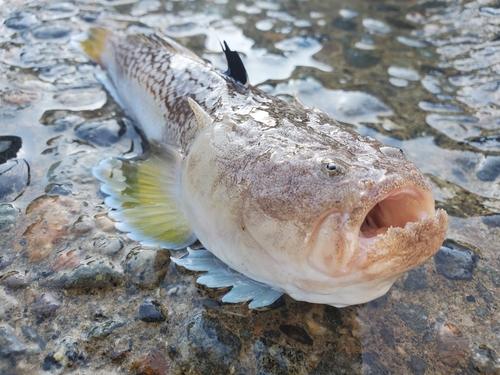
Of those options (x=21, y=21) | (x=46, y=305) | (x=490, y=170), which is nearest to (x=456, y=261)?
(x=490, y=170)

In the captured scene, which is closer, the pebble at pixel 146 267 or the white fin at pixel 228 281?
the white fin at pixel 228 281

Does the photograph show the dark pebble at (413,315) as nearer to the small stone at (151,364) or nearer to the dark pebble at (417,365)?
the dark pebble at (417,365)

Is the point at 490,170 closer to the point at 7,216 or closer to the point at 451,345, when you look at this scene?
the point at 451,345

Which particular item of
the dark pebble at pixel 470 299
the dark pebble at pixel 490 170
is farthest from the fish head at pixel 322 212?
the dark pebble at pixel 490 170

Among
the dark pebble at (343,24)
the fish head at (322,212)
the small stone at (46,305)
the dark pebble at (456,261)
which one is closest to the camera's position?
the fish head at (322,212)

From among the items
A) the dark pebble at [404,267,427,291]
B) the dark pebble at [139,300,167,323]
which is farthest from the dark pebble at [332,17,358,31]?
the dark pebble at [139,300,167,323]

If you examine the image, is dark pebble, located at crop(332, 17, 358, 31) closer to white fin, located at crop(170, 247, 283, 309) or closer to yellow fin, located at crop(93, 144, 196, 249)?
yellow fin, located at crop(93, 144, 196, 249)

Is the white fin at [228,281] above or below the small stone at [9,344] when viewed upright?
above
